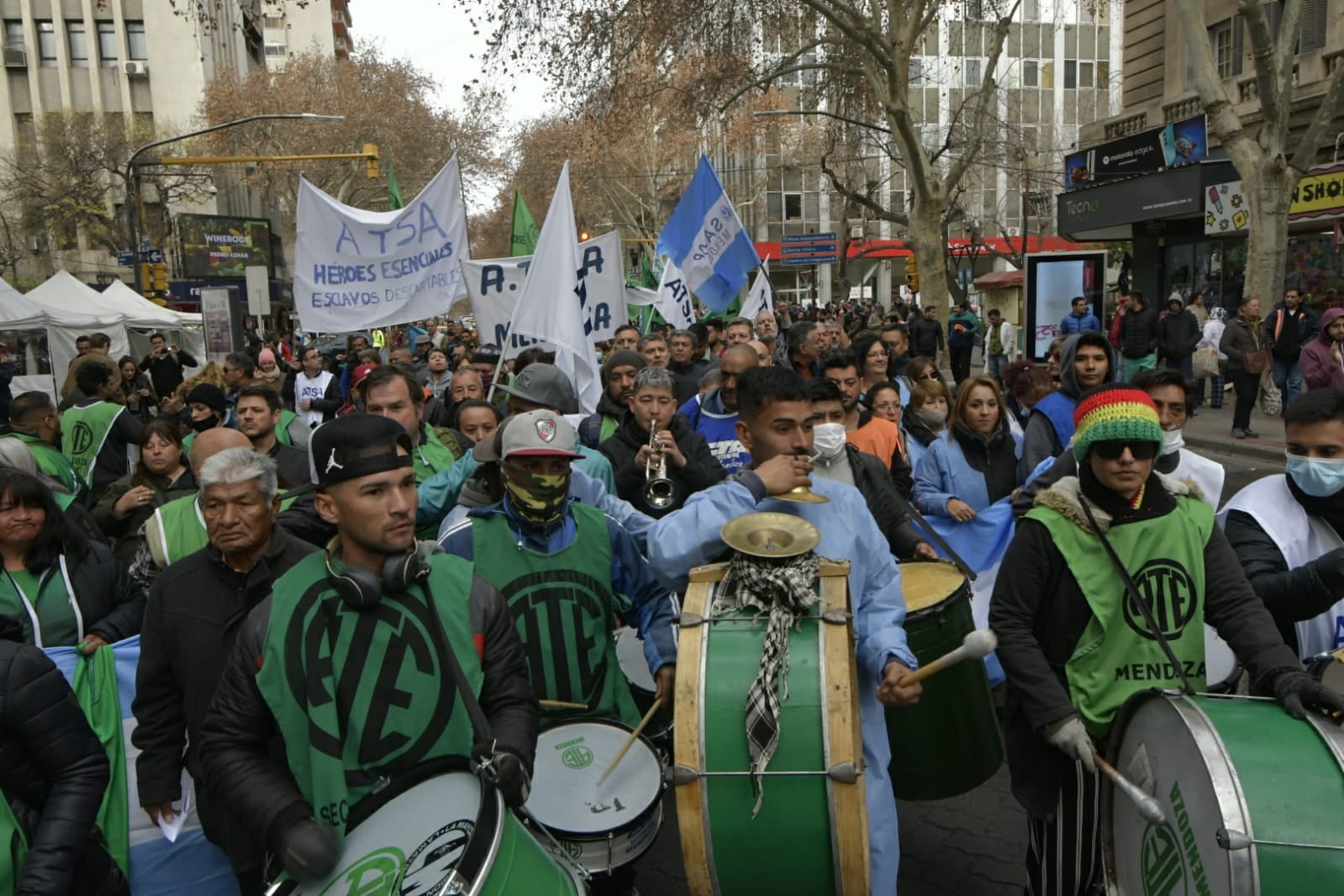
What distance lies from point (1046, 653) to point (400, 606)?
68.9 inches

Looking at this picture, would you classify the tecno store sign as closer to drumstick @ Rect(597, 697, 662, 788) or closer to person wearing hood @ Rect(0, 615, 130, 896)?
drumstick @ Rect(597, 697, 662, 788)

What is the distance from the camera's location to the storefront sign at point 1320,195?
18172mm

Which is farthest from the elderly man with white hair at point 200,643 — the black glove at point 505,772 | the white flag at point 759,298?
the white flag at point 759,298

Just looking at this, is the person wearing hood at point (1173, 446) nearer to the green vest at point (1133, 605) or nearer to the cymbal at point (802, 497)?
the green vest at point (1133, 605)

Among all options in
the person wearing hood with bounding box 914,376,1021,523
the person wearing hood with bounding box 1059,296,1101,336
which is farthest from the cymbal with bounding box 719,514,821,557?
the person wearing hood with bounding box 1059,296,1101,336

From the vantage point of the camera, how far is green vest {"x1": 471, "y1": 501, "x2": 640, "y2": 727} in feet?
11.0

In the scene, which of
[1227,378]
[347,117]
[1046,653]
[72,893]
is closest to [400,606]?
[72,893]

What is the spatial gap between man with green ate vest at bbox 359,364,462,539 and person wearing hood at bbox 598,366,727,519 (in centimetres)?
89

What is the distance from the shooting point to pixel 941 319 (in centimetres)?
2353

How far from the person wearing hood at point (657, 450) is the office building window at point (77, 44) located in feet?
178

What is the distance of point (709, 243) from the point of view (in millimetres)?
12164

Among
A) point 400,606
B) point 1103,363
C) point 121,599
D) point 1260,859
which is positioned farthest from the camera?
point 1103,363

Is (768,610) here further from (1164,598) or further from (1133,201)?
(1133,201)

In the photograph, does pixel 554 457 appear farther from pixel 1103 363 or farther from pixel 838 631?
pixel 1103 363
